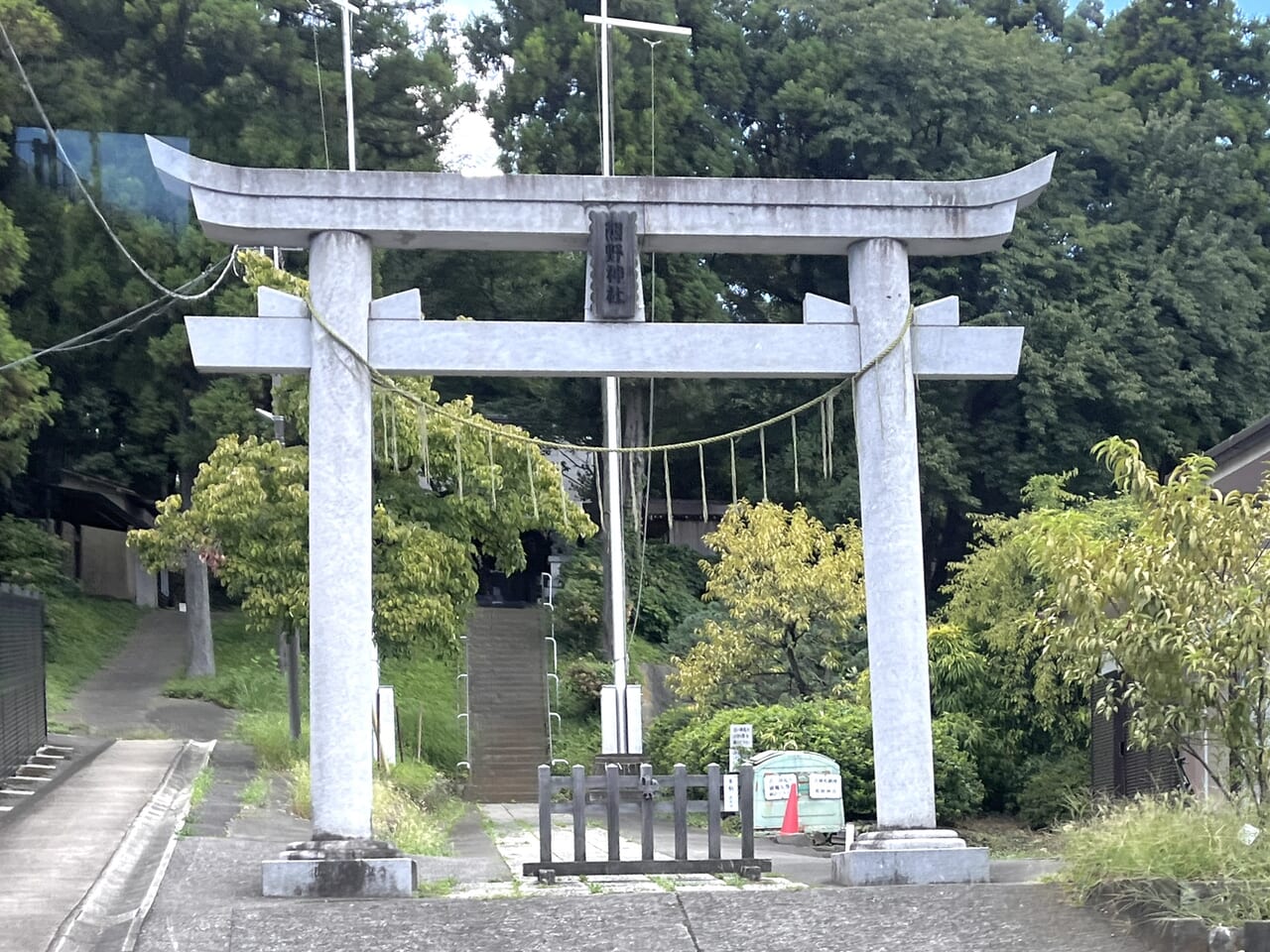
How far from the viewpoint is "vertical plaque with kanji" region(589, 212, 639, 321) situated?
1225 cm

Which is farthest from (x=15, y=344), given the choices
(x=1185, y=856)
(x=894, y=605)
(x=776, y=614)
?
(x=1185, y=856)

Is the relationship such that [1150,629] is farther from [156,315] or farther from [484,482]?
[156,315]

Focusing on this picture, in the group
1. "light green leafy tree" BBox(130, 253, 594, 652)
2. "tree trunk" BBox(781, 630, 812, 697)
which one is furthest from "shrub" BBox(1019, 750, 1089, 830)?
"light green leafy tree" BBox(130, 253, 594, 652)

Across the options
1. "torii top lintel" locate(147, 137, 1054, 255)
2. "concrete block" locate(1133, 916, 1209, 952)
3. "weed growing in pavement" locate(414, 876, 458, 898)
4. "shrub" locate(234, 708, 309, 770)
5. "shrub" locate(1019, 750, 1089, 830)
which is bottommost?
"shrub" locate(1019, 750, 1089, 830)

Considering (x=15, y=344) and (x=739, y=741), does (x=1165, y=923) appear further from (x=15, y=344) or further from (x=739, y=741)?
(x=15, y=344)

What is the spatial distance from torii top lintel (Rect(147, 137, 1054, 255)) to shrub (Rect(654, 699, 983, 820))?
10.1m

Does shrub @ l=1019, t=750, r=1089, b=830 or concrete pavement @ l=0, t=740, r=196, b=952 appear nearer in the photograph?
concrete pavement @ l=0, t=740, r=196, b=952

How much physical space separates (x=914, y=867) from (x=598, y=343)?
4.65 meters

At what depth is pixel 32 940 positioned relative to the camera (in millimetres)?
10055

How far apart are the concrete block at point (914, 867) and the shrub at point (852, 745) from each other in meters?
8.93

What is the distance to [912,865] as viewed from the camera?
11.8 meters

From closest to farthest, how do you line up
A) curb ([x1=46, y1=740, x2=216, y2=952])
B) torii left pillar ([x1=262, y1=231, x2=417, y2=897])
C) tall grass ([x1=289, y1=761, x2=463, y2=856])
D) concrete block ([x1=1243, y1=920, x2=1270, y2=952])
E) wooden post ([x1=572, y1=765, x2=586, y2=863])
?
concrete block ([x1=1243, y1=920, x2=1270, y2=952]) → curb ([x1=46, y1=740, x2=216, y2=952]) → torii left pillar ([x1=262, y1=231, x2=417, y2=897]) → wooden post ([x1=572, y1=765, x2=586, y2=863]) → tall grass ([x1=289, y1=761, x2=463, y2=856])

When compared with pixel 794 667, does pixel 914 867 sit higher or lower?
lower

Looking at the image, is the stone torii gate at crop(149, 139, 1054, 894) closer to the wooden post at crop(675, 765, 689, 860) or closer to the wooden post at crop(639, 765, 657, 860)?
the wooden post at crop(675, 765, 689, 860)
